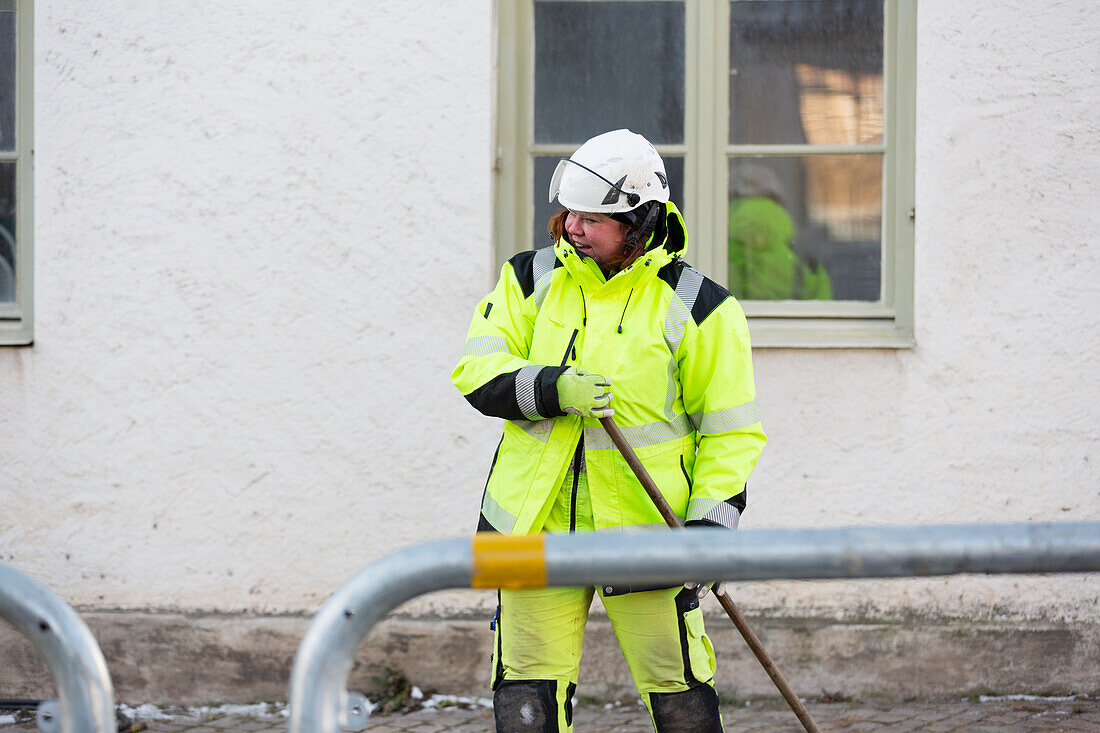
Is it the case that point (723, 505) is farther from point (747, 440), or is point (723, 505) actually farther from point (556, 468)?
point (556, 468)

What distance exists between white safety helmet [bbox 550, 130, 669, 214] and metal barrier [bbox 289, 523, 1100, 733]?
4.45 feet

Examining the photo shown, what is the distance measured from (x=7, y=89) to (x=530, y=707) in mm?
3600

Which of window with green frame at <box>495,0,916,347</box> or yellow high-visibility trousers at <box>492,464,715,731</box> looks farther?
window with green frame at <box>495,0,916,347</box>

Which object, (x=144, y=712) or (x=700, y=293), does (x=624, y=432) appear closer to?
(x=700, y=293)

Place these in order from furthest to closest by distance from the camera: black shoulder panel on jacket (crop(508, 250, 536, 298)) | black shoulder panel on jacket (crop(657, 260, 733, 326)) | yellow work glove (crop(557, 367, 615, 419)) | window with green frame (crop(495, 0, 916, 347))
A: window with green frame (crop(495, 0, 916, 347))
black shoulder panel on jacket (crop(508, 250, 536, 298))
black shoulder panel on jacket (crop(657, 260, 733, 326))
yellow work glove (crop(557, 367, 615, 419))

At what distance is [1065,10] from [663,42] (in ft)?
5.06

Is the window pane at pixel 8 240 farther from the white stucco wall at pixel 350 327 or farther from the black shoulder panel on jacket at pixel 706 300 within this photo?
the black shoulder panel on jacket at pixel 706 300

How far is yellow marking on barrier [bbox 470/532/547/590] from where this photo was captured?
64.4 inches

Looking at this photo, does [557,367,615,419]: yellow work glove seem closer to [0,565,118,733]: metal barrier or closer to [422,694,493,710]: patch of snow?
[0,565,118,733]: metal barrier

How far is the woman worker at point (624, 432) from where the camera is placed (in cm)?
278

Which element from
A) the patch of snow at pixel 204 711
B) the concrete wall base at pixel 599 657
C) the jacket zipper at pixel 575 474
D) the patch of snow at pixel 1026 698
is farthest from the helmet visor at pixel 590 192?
the patch of snow at pixel 1026 698

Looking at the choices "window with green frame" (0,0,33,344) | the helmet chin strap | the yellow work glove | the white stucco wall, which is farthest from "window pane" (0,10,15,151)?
the yellow work glove

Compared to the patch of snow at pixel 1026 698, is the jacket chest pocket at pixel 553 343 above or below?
above

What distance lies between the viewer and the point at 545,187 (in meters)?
4.72
